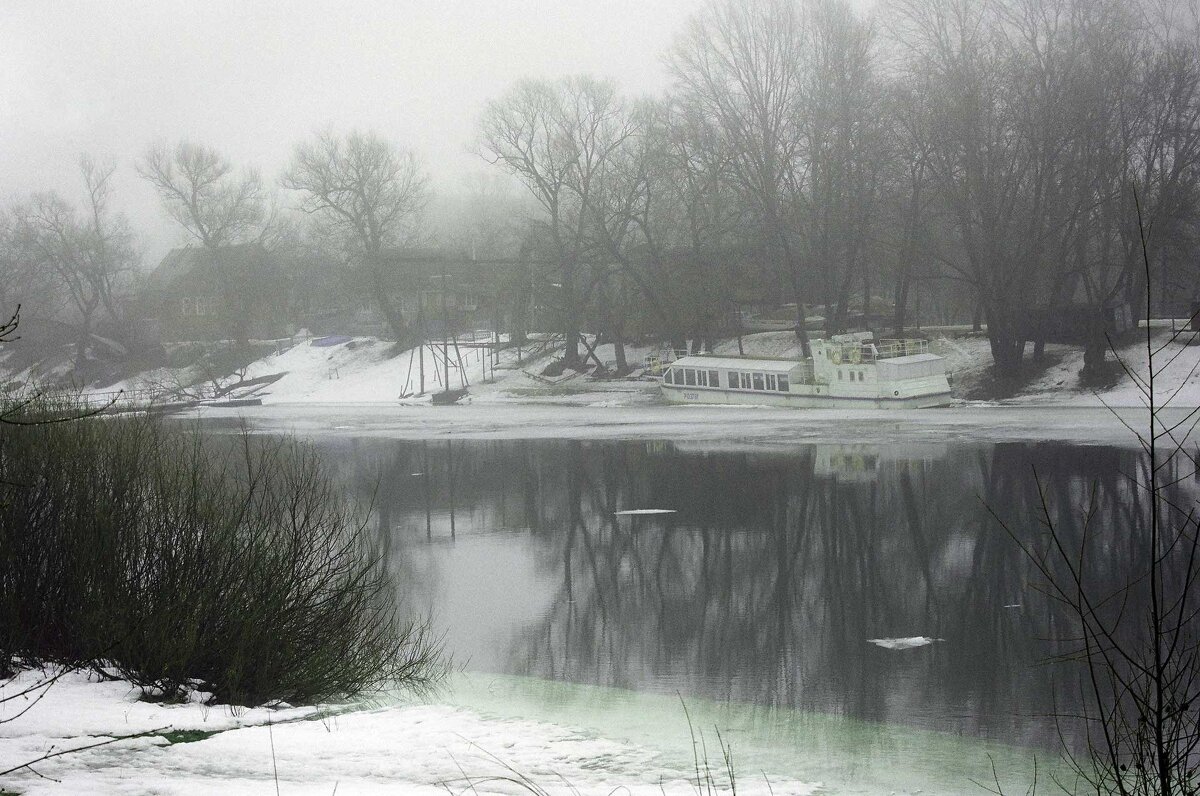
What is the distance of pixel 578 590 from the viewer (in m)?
16.5

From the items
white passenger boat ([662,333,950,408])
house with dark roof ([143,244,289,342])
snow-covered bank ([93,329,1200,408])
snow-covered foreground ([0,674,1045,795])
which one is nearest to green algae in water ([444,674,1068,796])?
snow-covered foreground ([0,674,1045,795])

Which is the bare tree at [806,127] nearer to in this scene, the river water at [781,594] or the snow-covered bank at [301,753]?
the river water at [781,594]

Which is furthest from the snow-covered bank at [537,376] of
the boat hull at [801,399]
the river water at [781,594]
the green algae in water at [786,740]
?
the green algae in water at [786,740]

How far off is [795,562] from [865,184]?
121ft

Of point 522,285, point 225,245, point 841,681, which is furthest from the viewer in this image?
point 225,245

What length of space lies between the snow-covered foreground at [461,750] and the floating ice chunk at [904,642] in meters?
2.63

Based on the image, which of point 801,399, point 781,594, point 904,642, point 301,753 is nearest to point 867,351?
point 801,399

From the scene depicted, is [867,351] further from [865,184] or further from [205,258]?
[205,258]

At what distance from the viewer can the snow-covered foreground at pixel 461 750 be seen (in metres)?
7.92

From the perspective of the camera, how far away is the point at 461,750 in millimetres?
9273

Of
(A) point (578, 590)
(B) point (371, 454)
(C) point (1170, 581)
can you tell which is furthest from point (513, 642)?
(B) point (371, 454)

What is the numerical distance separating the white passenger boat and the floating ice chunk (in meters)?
30.2

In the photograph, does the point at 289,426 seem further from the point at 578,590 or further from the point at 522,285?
the point at 578,590

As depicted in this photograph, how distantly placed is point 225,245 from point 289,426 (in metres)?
36.2
